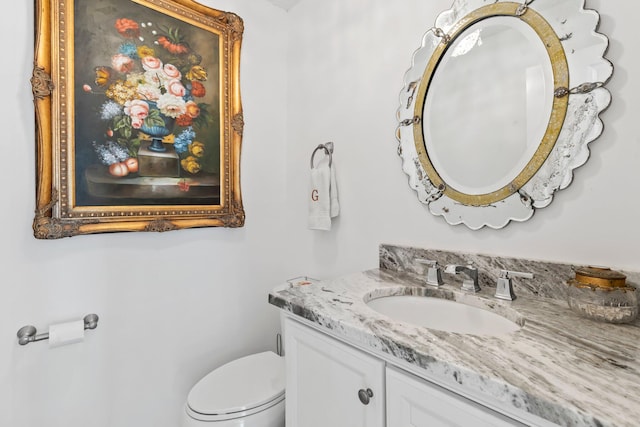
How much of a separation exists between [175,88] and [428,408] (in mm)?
1624

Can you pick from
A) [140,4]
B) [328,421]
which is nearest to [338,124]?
[140,4]


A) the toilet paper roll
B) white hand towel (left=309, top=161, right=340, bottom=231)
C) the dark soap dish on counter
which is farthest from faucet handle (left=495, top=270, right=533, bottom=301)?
the toilet paper roll

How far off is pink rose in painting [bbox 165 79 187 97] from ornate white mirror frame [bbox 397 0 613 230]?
1.07 meters

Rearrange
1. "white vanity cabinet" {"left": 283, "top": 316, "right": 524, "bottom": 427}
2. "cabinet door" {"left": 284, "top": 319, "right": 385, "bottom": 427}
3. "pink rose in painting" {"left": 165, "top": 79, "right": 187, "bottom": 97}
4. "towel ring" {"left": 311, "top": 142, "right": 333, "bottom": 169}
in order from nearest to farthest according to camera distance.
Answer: "white vanity cabinet" {"left": 283, "top": 316, "right": 524, "bottom": 427}, "cabinet door" {"left": 284, "top": 319, "right": 385, "bottom": 427}, "pink rose in painting" {"left": 165, "top": 79, "right": 187, "bottom": 97}, "towel ring" {"left": 311, "top": 142, "right": 333, "bottom": 169}

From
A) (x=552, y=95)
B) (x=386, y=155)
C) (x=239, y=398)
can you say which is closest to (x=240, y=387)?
(x=239, y=398)

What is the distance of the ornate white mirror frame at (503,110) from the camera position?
83 cm

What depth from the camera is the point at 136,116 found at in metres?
1.34

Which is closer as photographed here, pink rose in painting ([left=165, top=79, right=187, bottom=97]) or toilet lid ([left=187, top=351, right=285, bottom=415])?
toilet lid ([left=187, top=351, right=285, bottom=415])

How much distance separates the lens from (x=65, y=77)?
1157mm

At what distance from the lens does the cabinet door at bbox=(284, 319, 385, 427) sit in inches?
27.0

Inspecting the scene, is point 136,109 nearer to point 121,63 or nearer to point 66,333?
point 121,63

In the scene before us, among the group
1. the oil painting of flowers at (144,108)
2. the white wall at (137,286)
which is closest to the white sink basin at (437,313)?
the white wall at (137,286)

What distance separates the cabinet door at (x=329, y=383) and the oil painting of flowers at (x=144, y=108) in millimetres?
977

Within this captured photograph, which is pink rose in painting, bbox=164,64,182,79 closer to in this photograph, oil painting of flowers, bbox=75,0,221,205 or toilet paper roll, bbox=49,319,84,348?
oil painting of flowers, bbox=75,0,221,205
